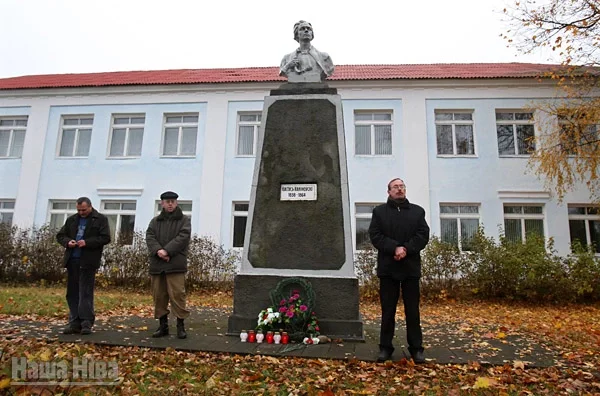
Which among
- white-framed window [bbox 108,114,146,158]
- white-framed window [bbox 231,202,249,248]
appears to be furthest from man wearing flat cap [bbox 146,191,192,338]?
white-framed window [bbox 108,114,146,158]

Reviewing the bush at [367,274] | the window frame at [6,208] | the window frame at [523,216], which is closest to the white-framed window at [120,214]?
the window frame at [6,208]

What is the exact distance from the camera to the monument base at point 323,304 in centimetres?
517

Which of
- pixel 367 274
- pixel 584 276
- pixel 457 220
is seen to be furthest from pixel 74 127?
pixel 584 276

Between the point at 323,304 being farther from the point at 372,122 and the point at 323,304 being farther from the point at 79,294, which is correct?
the point at 372,122

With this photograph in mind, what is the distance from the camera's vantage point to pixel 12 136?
58.0 ft

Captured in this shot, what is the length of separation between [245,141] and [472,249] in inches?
364

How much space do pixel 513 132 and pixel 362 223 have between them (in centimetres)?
658

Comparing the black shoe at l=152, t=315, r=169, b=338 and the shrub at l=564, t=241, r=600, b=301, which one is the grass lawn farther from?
the shrub at l=564, t=241, r=600, b=301

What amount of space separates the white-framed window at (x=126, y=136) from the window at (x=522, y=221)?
46.8 ft

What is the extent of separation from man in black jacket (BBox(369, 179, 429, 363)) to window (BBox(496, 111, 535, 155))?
12.5 meters

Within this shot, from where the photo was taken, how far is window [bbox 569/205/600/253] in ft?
47.5

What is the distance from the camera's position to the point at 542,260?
33.9ft

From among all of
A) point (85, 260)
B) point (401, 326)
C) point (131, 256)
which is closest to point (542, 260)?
point (401, 326)

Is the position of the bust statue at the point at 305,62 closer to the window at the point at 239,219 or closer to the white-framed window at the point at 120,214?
the window at the point at 239,219
